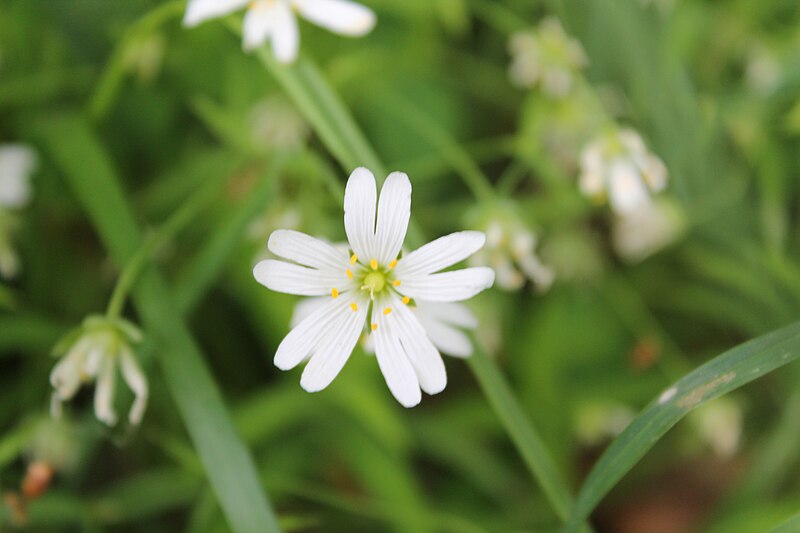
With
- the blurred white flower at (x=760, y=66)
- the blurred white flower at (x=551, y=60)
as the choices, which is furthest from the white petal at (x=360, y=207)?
the blurred white flower at (x=760, y=66)

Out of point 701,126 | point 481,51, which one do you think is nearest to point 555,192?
point 701,126

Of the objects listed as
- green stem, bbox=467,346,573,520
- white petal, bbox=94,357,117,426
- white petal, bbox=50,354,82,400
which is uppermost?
white petal, bbox=50,354,82,400

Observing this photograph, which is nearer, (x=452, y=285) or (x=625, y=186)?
(x=452, y=285)

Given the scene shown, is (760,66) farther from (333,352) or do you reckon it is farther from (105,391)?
(105,391)

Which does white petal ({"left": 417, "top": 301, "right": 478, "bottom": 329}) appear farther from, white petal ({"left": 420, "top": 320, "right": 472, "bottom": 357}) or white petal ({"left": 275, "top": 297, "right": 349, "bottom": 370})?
white petal ({"left": 275, "top": 297, "right": 349, "bottom": 370})

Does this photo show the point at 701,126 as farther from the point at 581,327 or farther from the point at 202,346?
the point at 202,346

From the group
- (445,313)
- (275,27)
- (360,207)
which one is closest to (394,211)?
(360,207)

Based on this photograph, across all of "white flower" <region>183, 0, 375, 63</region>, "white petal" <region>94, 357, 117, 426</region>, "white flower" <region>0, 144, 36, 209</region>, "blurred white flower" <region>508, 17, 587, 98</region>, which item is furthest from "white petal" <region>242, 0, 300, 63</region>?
"blurred white flower" <region>508, 17, 587, 98</region>
